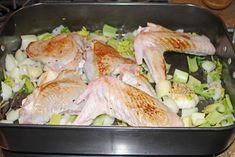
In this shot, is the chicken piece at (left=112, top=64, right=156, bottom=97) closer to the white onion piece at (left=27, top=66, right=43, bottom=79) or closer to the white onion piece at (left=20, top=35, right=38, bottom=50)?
the white onion piece at (left=27, top=66, right=43, bottom=79)

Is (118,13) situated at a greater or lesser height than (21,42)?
greater

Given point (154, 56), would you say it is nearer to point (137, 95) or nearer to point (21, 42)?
point (137, 95)

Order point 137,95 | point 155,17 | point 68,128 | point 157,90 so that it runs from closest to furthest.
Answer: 1. point 68,128
2. point 137,95
3. point 157,90
4. point 155,17

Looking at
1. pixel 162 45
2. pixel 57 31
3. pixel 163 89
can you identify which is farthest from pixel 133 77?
pixel 57 31

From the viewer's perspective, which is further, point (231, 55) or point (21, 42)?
point (21, 42)

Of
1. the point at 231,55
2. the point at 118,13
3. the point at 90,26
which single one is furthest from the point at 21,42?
the point at 231,55

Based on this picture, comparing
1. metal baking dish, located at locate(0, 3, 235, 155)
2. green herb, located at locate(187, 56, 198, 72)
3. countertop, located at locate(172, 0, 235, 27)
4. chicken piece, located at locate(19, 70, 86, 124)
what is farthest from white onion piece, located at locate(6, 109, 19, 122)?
countertop, located at locate(172, 0, 235, 27)

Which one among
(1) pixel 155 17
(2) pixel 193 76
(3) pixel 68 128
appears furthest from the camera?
(1) pixel 155 17
